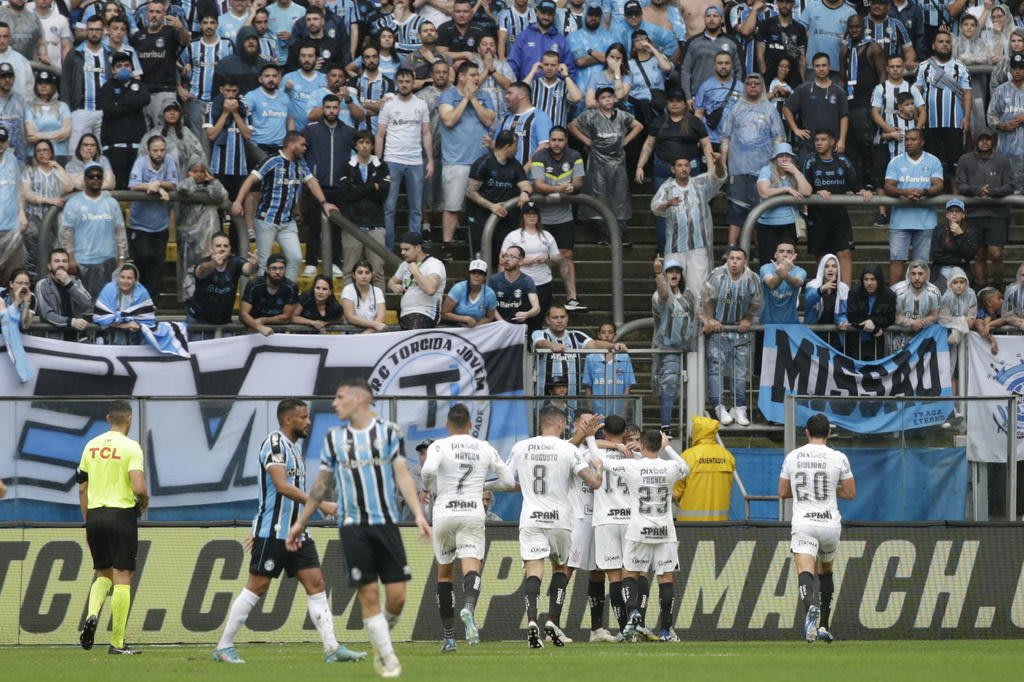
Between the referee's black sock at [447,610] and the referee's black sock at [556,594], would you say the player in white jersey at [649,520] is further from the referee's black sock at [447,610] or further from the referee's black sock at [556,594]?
the referee's black sock at [447,610]

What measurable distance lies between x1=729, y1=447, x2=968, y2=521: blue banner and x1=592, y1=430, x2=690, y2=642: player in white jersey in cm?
245

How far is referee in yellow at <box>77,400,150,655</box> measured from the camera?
14492mm

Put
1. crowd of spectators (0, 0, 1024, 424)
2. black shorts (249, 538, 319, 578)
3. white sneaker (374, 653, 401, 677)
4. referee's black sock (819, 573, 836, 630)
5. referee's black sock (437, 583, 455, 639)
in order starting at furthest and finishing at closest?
crowd of spectators (0, 0, 1024, 424), referee's black sock (819, 573, 836, 630), referee's black sock (437, 583, 455, 639), black shorts (249, 538, 319, 578), white sneaker (374, 653, 401, 677)

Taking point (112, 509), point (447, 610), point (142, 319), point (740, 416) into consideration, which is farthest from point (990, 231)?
point (112, 509)

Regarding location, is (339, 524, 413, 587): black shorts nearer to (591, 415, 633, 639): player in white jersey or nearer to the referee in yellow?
the referee in yellow

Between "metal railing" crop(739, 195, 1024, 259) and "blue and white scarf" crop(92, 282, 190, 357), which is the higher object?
"metal railing" crop(739, 195, 1024, 259)

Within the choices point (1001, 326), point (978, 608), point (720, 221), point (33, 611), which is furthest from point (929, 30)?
point (33, 611)

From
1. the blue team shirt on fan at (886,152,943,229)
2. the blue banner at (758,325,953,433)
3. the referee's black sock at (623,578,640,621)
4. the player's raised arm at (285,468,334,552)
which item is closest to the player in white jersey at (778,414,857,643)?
the referee's black sock at (623,578,640,621)

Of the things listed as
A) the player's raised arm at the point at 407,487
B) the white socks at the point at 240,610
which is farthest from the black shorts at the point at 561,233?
the player's raised arm at the point at 407,487

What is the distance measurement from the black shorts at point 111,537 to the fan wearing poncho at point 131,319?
399 centimetres

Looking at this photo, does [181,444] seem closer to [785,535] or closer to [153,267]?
[153,267]

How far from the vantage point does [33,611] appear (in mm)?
16641

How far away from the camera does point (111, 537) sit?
47.6 ft

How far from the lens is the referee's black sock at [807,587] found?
15.1 meters
